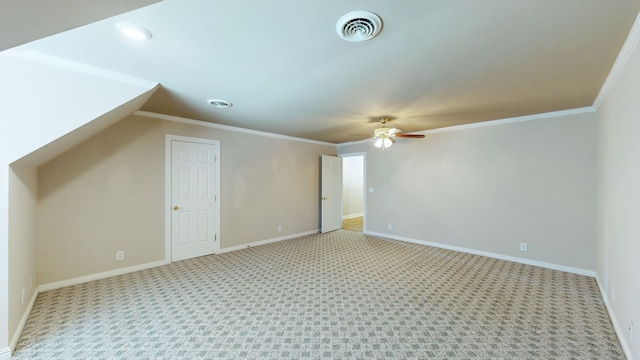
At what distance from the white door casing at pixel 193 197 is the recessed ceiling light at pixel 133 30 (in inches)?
102

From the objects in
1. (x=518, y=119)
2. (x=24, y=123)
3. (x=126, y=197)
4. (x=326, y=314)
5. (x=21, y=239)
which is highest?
(x=518, y=119)

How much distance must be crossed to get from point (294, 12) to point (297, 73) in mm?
914

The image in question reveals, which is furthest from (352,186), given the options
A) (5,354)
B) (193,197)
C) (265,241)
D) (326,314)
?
(5,354)

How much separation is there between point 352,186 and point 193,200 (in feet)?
19.4

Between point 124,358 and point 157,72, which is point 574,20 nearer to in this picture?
point 157,72

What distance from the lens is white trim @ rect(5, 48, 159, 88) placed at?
6.95 feet

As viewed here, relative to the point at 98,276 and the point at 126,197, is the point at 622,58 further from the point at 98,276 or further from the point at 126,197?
the point at 98,276

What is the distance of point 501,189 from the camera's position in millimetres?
4449

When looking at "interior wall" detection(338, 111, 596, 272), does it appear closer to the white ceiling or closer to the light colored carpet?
the white ceiling

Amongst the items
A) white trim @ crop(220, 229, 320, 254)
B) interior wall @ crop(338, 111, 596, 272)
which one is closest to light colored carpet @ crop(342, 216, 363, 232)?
white trim @ crop(220, 229, 320, 254)

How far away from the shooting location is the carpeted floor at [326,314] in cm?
212

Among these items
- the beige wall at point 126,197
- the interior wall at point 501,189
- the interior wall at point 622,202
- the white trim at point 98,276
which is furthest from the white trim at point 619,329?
the white trim at point 98,276

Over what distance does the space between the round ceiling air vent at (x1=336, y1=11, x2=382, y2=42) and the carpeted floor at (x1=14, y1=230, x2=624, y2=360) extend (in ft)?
8.20

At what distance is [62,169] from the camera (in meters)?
3.27
